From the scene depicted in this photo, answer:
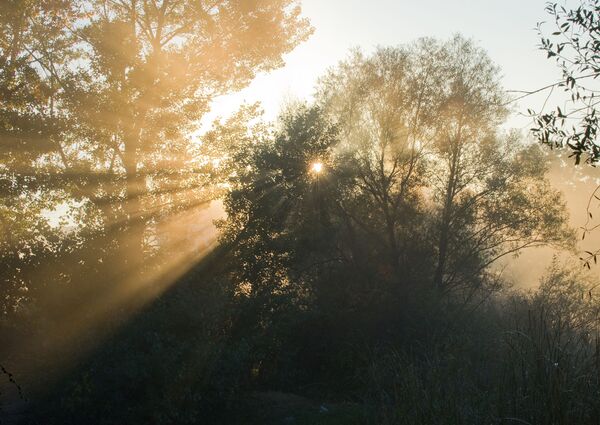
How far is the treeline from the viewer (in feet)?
45.8

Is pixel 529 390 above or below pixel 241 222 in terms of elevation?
below

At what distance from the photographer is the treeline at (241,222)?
13953 millimetres

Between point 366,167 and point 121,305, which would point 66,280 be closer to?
point 121,305

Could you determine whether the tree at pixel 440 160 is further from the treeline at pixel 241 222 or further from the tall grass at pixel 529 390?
the tall grass at pixel 529 390

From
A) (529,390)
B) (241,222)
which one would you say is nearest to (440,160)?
(241,222)

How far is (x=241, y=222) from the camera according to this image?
20.7 meters

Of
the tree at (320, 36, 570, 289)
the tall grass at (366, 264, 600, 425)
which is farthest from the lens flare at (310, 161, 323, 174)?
the tall grass at (366, 264, 600, 425)

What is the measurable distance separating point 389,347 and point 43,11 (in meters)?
19.5

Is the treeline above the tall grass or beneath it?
above

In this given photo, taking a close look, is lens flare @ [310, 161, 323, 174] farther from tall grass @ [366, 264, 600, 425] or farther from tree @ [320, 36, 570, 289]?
tall grass @ [366, 264, 600, 425]

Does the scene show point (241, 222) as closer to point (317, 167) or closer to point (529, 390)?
point (317, 167)

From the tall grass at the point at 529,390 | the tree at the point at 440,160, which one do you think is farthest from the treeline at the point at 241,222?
the tall grass at the point at 529,390

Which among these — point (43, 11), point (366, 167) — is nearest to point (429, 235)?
point (366, 167)

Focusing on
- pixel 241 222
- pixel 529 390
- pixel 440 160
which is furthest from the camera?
pixel 440 160
